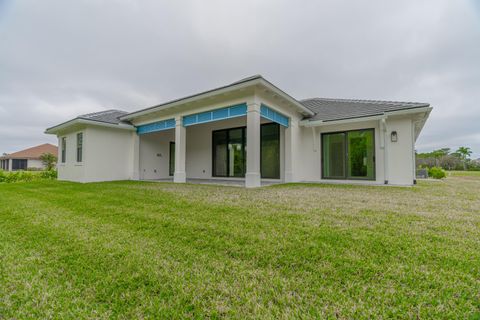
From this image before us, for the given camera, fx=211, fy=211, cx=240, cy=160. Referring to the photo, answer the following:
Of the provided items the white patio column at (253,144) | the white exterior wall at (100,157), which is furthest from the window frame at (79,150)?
the white patio column at (253,144)

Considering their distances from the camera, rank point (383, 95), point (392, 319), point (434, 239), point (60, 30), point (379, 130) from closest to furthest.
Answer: point (392, 319) < point (434, 239) < point (379, 130) < point (60, 30) < point (383, 95)

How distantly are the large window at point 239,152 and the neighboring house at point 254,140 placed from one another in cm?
5

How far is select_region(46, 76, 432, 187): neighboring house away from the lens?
7.69m

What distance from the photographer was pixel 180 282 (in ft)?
5.37

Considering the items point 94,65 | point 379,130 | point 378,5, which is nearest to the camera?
point 378,5

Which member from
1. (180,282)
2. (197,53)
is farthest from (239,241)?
(197,53)

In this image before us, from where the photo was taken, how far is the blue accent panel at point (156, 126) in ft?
32.3

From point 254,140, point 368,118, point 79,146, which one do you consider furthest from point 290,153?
point 79,146

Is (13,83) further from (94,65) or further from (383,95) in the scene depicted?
(383,95)

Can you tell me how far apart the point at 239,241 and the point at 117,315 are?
1.35 metres

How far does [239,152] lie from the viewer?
35.9ft

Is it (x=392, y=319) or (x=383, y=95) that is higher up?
(x=383, y=95)

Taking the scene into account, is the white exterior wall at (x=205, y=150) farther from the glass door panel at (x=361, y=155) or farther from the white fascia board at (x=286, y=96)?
the white fascia board at (x=286, y=96)

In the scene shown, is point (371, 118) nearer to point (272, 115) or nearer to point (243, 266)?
point (272, 115)
